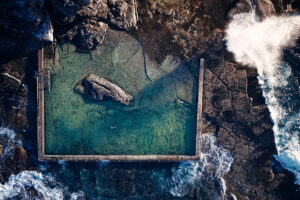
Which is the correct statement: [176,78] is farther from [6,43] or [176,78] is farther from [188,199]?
[6,43]

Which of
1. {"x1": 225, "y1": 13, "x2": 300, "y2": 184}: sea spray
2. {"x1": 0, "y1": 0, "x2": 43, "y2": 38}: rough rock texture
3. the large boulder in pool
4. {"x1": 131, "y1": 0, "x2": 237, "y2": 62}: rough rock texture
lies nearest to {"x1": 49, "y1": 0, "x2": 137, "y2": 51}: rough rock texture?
{"x1": 131, "y1": 0, "x2": 237, "y2": 62}: rough rock texture

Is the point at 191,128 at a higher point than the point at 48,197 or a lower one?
higher

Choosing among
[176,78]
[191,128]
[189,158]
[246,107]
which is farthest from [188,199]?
[176,78]

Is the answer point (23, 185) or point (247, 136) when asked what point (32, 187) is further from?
point (247, 136)

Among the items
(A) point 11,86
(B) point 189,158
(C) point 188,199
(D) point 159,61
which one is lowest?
(C) point 188,199

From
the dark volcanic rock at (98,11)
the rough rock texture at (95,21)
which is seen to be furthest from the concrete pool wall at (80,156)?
the dark volcanic rock at (98,11)

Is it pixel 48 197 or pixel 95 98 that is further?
pixel 48 197
